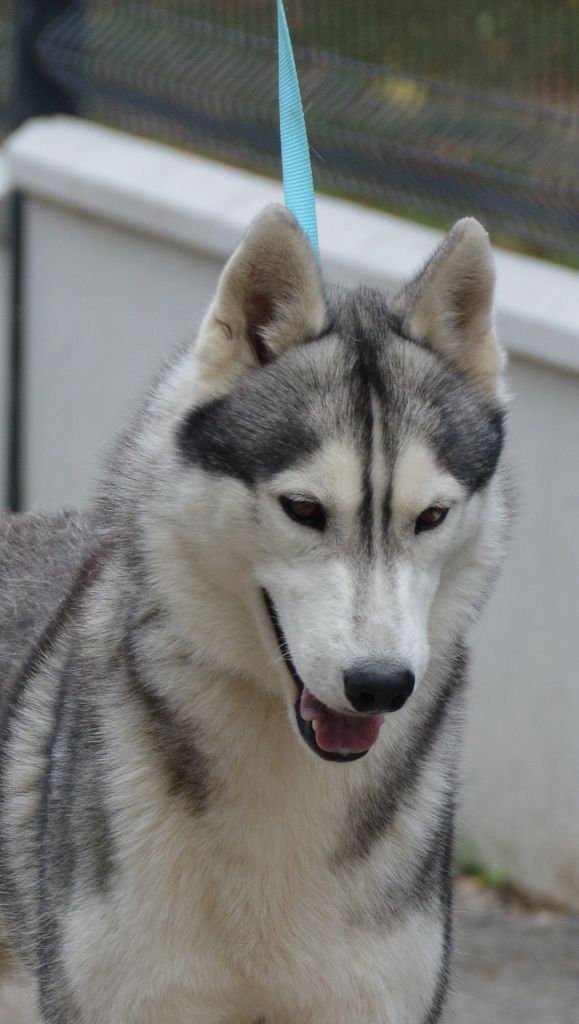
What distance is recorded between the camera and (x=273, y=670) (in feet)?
11.2

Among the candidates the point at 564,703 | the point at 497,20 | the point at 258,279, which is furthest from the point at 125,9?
the point at 258,279

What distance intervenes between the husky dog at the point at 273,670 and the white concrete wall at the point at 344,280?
213cm

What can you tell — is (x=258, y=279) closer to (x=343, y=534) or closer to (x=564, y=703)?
(x=343, y=534)

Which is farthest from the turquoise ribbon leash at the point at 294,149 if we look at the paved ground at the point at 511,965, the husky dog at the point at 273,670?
the paved ground at the point at 511,965

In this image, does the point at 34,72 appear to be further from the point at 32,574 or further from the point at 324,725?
the point at 324,725

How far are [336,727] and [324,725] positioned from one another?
0.03 m

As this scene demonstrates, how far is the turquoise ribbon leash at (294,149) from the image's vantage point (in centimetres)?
374

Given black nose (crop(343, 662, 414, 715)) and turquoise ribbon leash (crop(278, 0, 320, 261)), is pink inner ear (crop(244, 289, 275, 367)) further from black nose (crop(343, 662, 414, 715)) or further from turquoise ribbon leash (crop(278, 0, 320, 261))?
black nose (crop(343, 662, 414, 715))

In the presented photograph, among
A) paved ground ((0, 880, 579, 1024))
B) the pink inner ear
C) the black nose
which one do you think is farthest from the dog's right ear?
paved ground ((0, 880, 579, 1024))

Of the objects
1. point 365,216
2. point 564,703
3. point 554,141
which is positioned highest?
point 554,141

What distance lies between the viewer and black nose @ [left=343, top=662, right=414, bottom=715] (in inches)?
117

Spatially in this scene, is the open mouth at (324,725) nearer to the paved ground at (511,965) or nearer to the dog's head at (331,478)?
the dog's head at (331,478)

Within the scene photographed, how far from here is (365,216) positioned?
6.59m

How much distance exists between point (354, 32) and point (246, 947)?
165 inches
